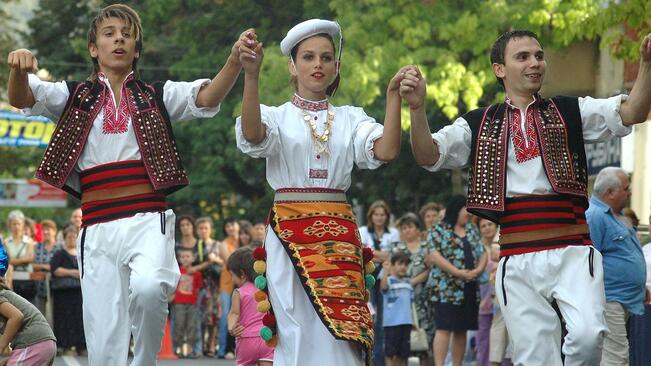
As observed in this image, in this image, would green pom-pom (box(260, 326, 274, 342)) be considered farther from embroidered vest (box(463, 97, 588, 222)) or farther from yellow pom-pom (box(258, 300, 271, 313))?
embroidered vest (box(463, 97, 588, 222))

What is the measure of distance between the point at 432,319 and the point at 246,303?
497 cm

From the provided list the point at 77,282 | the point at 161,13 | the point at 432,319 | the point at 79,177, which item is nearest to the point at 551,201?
the point at 79,177

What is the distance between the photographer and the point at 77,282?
1908cm

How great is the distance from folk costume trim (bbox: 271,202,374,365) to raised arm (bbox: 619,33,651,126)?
164 cm

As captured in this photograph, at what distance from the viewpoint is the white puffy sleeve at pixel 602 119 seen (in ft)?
26.6

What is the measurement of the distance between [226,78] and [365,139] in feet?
2.79

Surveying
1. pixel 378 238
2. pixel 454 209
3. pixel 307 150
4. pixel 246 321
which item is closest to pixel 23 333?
pixel 246 321

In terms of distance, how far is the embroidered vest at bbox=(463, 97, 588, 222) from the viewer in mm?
8102

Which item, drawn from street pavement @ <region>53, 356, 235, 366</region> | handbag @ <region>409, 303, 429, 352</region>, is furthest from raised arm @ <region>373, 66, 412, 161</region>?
street pavement @ <region>53, 356, 235, 366</region>

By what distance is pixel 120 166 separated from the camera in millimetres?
8172

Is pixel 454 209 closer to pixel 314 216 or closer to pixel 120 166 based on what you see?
pixel 314 216

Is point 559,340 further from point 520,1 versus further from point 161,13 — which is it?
point 161,13

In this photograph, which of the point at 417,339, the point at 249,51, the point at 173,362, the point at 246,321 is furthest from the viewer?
the point at 173,362

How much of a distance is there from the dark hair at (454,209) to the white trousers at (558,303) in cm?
664
